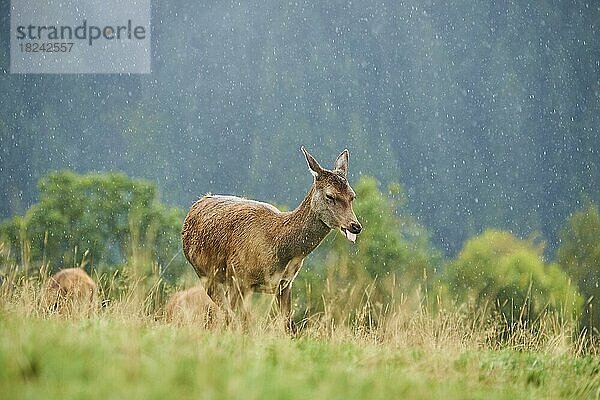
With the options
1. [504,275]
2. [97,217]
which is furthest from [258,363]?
[97,217]

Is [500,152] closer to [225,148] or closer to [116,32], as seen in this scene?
[225,148]

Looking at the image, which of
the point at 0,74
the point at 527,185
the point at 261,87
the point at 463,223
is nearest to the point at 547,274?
the point at 463,223

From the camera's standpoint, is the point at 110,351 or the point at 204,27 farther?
the point at 204,27

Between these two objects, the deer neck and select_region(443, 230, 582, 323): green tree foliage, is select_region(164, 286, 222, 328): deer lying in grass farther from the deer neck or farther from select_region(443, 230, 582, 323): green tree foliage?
select_region(443, 230, 582, 323): green tree foliage

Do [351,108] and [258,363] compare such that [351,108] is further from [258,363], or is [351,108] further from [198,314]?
[258,363]

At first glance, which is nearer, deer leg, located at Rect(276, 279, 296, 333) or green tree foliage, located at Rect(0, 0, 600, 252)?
deer leg, located at Rect(276, 279, 296, 333)

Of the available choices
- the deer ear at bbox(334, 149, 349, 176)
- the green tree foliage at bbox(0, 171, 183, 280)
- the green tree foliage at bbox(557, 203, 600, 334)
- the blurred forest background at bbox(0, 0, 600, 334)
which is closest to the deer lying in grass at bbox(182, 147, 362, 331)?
the deer ear at bbox(334, 149, 349, 176)

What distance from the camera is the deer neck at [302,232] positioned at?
17.8 feet

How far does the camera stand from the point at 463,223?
6425 cm

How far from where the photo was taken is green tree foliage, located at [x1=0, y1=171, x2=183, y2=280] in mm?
25031

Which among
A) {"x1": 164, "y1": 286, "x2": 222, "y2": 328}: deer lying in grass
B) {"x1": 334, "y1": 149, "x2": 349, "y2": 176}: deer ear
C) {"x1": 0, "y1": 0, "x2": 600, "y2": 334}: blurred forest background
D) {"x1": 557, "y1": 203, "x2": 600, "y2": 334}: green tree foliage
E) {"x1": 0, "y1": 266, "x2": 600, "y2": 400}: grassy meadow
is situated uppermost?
{"x1": 0, "y1": 0, "x2": 600, "y2": 334}: blurred forest background

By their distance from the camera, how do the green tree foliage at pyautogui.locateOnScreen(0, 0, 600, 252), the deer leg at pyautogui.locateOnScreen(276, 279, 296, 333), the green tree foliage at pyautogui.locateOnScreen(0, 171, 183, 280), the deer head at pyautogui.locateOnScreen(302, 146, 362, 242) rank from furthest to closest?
the green tree foliage at pyautogui.locateOnScreen(0, 0, 600, 252) < the green tree foliage at pyautogui.locateOnScreen(0, 171, 183, 280) < the deer head at pyautogui.locateOnScreen(302, 146, 362, 242) < the deer leg at pyautogui.locateOnScreen(276, 279, 296, 333)

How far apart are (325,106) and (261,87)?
7.40 metres

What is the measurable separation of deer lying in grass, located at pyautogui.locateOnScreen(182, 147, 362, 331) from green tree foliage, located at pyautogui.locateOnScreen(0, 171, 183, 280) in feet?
60.9
